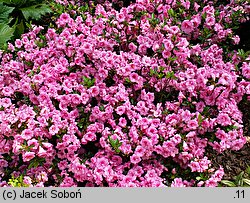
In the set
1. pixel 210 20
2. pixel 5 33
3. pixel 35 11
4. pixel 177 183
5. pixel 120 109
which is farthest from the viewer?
pixel 35 11

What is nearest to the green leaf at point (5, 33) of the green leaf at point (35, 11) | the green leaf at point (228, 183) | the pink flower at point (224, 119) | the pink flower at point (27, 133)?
the green leaf at point (35, 11)

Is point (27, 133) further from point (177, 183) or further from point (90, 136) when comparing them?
point (177, 183)

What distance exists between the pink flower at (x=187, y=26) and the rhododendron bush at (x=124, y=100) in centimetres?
1

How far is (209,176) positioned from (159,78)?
99cm

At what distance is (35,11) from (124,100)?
6.63ft

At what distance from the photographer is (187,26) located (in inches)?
168

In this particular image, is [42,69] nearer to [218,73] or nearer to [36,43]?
[36,43]

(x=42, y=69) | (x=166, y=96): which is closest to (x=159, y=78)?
(x=166, y=96)

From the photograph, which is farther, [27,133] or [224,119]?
[224,119]

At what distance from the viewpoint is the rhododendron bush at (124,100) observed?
3404mm

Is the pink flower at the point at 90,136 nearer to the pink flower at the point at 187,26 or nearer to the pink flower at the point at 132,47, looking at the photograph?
the pink flower at the point at 132,47

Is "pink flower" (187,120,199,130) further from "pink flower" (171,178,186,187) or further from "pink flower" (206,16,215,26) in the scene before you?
"pink flower" (206,16,215,26)

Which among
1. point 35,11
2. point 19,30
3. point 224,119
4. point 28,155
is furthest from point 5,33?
point 224,119

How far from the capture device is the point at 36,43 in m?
4.34
